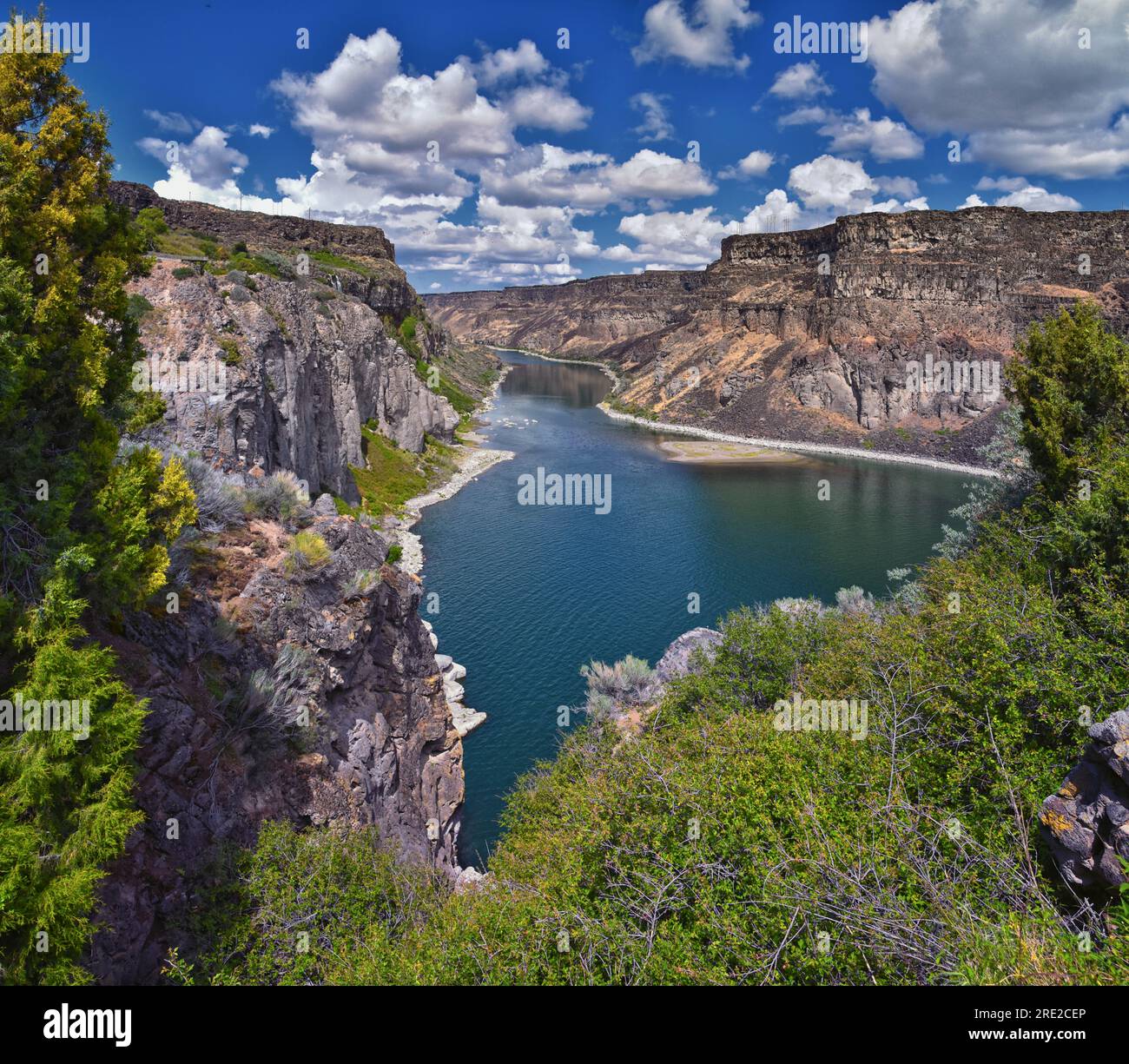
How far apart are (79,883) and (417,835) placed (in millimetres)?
12197

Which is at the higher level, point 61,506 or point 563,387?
point 563,387

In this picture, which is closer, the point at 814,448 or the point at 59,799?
the point at 59,799

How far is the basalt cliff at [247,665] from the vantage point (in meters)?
11.6

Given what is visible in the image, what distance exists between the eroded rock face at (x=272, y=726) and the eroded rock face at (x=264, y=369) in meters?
7.85

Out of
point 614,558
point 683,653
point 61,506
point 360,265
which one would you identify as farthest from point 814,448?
point 61,506

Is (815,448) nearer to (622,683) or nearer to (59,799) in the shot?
(622,683)

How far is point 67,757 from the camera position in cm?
834

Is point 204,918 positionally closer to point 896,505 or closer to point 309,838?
point 309,838

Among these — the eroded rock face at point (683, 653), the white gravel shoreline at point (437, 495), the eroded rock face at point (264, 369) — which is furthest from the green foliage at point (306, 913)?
the white gravel shoreline at point (437, 495)

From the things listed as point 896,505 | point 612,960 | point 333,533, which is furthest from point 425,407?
point 612,960

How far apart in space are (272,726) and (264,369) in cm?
2436

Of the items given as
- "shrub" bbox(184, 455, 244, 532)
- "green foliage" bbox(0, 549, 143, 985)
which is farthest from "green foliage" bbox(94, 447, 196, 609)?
"shrub" bbox(184, 455, 244, 532)

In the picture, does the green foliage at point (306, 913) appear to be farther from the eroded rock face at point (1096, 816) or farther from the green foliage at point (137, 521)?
the eroded rock face at point (1096, 816)

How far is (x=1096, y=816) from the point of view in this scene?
823 centimetres
